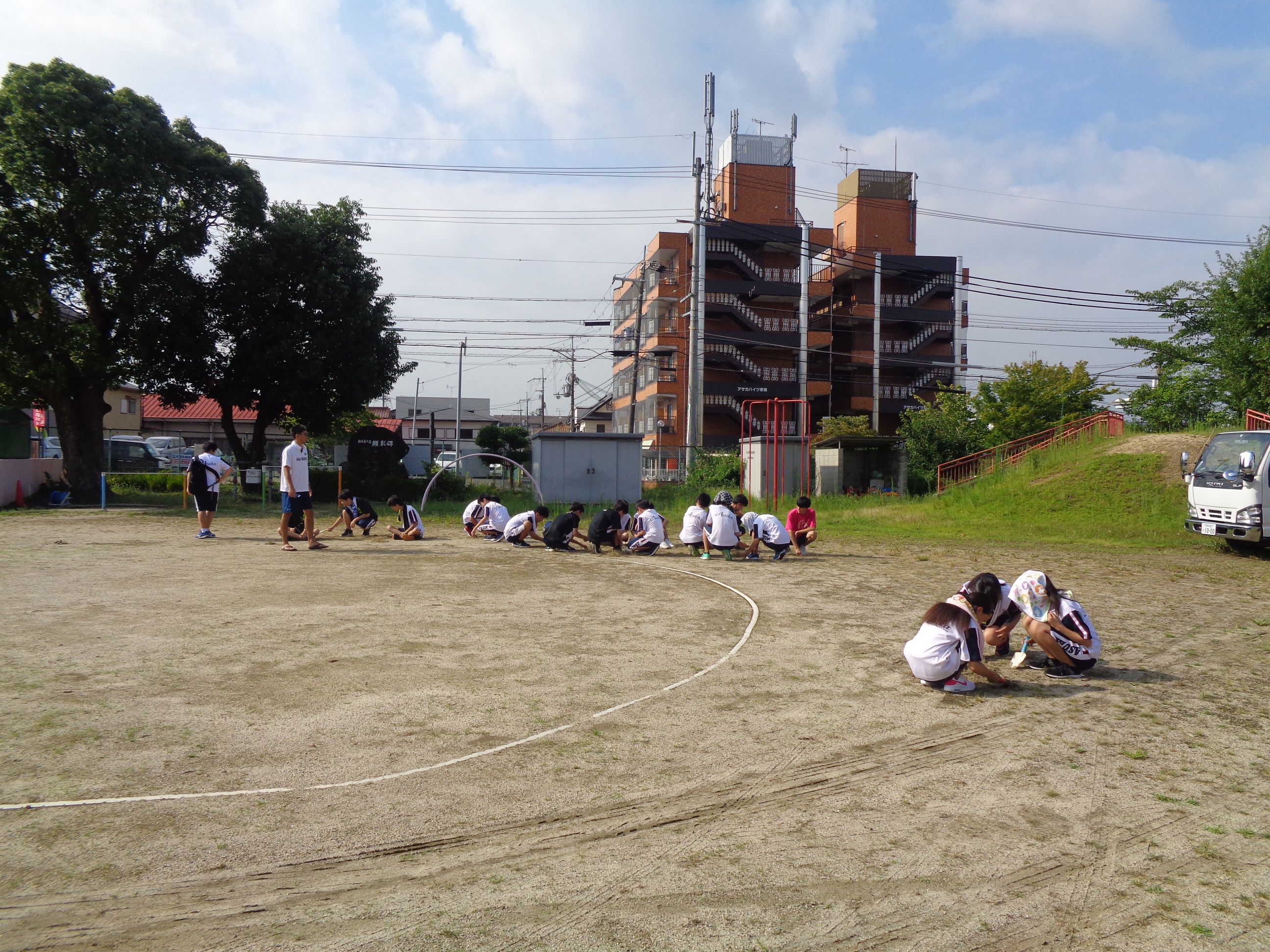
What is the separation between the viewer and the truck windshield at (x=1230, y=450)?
15320 mm

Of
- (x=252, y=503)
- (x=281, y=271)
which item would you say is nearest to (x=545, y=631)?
(x=252, y=503)

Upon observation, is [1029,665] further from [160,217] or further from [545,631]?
[160,217]

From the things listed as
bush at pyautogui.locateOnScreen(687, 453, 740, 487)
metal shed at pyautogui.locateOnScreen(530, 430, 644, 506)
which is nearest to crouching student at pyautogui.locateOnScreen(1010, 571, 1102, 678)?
metal shed at pyautogui.locateOnScreen(530, 430, 644, 506)

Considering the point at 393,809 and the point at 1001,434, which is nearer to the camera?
the point at 393,809

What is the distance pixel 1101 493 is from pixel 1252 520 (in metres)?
7.22

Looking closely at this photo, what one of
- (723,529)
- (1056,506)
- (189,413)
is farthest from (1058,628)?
(189,413)

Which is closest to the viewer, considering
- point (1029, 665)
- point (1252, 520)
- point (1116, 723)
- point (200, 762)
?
point (200, 762)

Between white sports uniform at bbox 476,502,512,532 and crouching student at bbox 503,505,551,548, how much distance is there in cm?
51

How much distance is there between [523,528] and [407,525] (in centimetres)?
223

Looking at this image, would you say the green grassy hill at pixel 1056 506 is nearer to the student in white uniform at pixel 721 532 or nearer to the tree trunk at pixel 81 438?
the student in white uniform at pixel 721 532

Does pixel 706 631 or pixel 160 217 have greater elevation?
pixel 160 217

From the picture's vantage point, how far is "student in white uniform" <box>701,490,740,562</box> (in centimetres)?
1405

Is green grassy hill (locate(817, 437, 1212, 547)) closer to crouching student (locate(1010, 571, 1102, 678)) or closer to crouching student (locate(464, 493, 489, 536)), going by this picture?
crouching student (locate(464, 493, 489, 536))

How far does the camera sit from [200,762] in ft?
15.2
